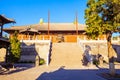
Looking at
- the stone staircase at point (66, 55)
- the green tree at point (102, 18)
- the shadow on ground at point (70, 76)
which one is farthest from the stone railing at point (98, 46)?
the green tree at point (102, 18)

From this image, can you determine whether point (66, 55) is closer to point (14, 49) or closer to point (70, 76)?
point (14, 49)

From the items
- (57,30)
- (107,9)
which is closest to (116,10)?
(107,9)

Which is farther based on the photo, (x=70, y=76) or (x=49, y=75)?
(x=49, y=75)

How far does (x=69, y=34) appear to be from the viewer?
47.3 m

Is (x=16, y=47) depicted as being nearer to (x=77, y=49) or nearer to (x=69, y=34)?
(x=77, y=49)

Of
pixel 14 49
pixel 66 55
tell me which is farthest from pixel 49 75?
pixel 66 55

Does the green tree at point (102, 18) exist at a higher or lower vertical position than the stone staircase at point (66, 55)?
higher

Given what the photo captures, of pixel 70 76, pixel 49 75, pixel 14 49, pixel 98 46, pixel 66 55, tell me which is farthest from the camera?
pixel 98 46

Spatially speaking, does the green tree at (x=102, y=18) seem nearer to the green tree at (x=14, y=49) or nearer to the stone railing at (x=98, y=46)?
the green tree at (x=14, y=49)

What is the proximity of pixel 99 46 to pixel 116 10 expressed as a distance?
19.6 m

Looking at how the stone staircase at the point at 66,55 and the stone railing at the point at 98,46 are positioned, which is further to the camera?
the stone railing at the point at 98,46

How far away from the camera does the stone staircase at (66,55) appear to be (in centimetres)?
2874

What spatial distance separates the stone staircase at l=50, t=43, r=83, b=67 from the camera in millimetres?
28737

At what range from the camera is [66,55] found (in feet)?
107
